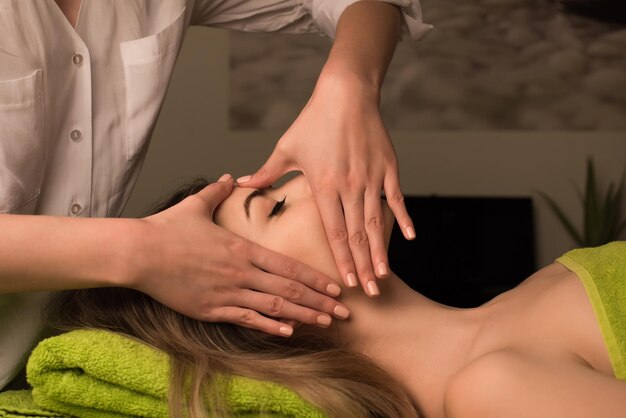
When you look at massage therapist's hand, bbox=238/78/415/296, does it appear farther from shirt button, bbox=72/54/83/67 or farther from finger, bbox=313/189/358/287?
shirt button, bbox=72/54/83/67

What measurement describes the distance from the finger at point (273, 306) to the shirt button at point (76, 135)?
0.46 m

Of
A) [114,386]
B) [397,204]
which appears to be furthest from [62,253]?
[397,204]

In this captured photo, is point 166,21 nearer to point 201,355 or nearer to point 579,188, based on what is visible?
point 201,355

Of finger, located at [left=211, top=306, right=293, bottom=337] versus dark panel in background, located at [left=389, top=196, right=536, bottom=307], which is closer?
finger, located at [left=211, top=306, right=293, bottom=337]

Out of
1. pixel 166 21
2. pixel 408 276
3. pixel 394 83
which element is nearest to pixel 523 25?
pixel 394 83

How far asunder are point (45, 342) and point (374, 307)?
54 cm

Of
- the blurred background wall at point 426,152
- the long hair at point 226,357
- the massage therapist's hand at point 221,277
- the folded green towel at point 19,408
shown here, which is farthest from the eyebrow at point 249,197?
the blurred background wall at point 426,152

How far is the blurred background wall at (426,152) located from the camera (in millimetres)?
3971

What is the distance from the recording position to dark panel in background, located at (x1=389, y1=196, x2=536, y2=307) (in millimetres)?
3809

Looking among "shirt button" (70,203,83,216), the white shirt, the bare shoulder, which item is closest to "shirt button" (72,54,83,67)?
the white shirt

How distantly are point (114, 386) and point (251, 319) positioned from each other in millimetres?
223

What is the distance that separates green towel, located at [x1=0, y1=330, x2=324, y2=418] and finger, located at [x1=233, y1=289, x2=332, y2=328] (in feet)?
0.46

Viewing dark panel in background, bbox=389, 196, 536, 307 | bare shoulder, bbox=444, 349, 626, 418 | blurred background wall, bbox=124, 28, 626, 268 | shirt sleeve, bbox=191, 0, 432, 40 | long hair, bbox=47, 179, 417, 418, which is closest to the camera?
bare shoulder, bbox=444, 349, 626, 418

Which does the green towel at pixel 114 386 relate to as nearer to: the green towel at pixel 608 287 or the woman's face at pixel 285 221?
the woman's face at pixel 285 221
